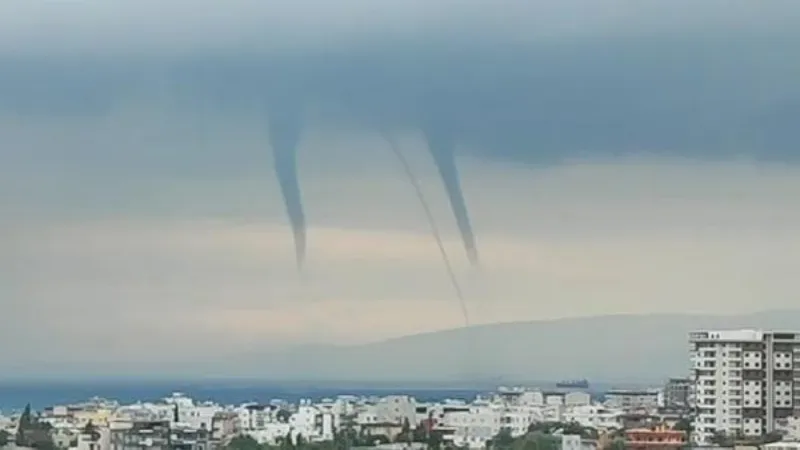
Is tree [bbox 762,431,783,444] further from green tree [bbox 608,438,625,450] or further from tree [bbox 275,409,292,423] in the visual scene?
tree [bbox 275,409,292,423]

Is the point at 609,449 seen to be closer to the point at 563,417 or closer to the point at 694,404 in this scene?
the point at 563,417

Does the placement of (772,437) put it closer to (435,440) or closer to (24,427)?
(435,440)

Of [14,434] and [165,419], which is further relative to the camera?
[165,419]

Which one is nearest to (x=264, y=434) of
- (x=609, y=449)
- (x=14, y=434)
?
(x=14, y=434)

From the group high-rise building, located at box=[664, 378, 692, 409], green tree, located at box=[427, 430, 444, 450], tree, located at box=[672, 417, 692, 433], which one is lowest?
green tree, located at box=[427, 430, 444, 450]

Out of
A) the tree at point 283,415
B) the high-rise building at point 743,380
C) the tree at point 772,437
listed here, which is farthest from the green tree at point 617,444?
the tree at point 283,415

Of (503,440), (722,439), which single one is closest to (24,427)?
(503,440)

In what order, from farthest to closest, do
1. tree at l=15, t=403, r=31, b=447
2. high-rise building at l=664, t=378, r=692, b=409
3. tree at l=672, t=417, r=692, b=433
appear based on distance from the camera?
high-rise building at l=664, t=378, r=692, b=409
tree at l=672, t=417, r=692, b=433
tree at l=15, t=403, r=31, b=447

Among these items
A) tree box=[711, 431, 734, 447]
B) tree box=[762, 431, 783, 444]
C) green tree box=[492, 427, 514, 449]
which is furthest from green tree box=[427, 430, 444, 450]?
tree box=[762, 431, 783, 444]

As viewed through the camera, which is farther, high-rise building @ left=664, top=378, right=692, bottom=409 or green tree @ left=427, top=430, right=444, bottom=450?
high-rise building @ left=664, top=378, right=692, bottom=409
